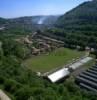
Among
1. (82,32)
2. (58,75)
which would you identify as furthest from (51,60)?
(82,32)

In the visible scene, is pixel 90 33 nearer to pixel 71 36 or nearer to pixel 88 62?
pixel 71 36

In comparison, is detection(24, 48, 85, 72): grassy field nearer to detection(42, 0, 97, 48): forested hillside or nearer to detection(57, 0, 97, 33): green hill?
detection(42, 0, 97, 48): forested hillside

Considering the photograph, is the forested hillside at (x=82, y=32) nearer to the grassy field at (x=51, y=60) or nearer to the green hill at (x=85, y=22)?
the green hill at (x=85, y=22)

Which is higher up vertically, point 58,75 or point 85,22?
point 85,22

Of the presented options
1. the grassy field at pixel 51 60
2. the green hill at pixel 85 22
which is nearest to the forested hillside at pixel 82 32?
the green hill at pixel 85 22

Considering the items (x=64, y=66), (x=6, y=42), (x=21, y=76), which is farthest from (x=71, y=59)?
(x=21, y=76)

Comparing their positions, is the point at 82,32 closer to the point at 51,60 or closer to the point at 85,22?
the point at 85,22

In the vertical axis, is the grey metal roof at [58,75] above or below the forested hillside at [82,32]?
below

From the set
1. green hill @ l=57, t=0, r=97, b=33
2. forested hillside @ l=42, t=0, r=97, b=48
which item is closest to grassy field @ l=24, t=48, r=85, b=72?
forested hillside @ l=42, t=0, r=97, b=48
